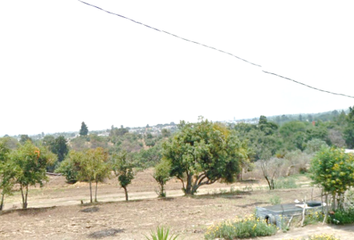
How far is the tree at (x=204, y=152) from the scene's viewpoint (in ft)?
61.1

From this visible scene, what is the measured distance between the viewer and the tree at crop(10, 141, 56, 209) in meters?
15.1

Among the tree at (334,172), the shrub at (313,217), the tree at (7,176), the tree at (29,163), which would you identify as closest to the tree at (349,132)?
the tree at (334,172)

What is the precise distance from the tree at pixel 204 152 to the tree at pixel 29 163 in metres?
7.23

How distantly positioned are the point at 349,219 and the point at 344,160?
2.01m

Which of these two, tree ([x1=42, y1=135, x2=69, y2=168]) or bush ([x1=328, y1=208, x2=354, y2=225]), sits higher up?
tree ([x1=42, y1=135, x2=69, y2=168])

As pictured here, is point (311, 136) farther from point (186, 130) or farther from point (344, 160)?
point (344, 160)

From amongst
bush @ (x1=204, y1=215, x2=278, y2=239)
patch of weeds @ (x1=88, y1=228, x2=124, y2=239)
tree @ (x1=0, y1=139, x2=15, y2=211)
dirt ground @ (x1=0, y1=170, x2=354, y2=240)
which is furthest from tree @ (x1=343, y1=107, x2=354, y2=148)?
tree @ (x1=0, y1=139, x2=15, y2=211)

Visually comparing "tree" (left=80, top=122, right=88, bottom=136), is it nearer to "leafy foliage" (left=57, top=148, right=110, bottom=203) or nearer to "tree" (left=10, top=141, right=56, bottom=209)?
"leafy foliage" (left=57, top=148, right=110, bottom=203)

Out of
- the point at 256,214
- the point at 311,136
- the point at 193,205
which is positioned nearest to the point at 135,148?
the point at 311,136

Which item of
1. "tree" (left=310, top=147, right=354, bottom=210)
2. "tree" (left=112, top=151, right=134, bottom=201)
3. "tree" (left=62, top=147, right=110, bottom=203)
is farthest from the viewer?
"tree" (left=112, top=151, right=134, bottom=201)

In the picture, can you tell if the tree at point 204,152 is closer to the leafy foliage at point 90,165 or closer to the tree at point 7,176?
the leafy foliage at point 90,165

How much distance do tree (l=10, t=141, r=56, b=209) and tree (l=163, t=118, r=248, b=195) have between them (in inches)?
285

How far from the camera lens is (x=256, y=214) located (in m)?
10.8

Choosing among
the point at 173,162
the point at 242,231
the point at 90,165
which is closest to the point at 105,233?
the point at 242,231
